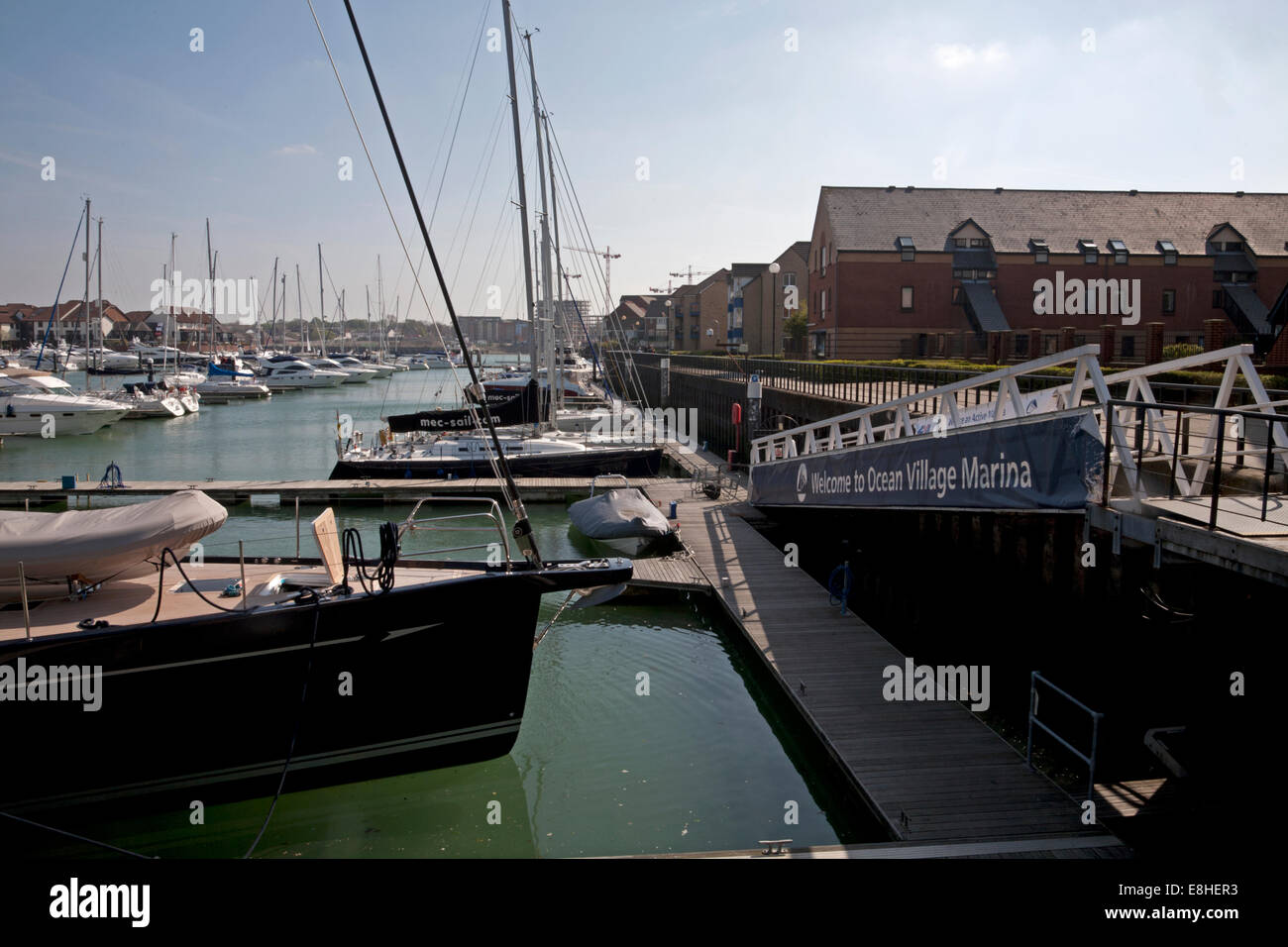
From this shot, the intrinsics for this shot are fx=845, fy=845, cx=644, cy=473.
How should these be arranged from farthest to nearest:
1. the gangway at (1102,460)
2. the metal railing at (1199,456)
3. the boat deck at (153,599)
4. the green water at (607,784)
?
the green water at (607,784), the boat deck at (153,599), the gangway at (1102,460), the metal railing at (1199,456)

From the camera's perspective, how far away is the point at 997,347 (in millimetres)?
35656

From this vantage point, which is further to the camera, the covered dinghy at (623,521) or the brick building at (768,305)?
the brick building at (768,305)

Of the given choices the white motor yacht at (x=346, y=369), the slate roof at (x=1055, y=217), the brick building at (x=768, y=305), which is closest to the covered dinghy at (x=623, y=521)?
the slate roof at (x=1055, y=217)

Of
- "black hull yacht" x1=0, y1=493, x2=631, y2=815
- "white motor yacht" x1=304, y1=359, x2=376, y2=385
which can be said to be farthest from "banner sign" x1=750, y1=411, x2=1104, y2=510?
"white motor yacht" x1=304, y1=359, x2=376, y2=385

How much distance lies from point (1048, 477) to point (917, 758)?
10.7ft

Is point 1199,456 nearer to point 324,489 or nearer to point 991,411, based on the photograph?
point 991,411

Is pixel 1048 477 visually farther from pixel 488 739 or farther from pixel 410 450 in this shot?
pixel 410 450

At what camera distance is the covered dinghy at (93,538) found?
308 inches

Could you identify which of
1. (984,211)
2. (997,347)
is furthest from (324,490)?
(984,211)

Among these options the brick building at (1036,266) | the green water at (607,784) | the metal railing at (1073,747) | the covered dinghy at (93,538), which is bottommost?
the green water at (607,784)

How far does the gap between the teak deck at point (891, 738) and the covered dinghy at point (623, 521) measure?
11.4 feet

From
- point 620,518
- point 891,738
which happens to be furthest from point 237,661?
point 620,518

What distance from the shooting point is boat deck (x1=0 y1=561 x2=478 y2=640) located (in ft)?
26.2

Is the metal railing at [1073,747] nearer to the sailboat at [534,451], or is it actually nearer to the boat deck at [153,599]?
the boat deck at [153,599]
